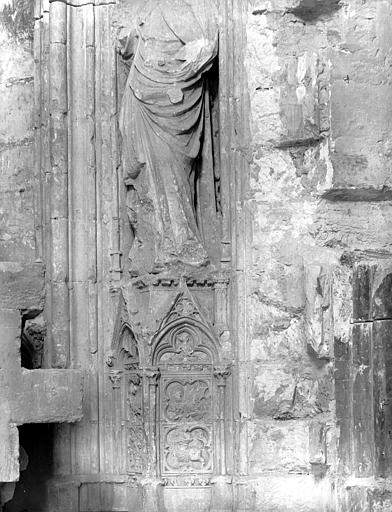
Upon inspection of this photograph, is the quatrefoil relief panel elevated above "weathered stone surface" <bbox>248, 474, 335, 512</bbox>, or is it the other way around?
the quatrefoil relief panel

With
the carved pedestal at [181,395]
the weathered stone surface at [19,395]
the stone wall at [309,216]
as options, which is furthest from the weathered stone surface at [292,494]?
the weathered stone surface at [19,395]

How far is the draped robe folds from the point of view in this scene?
883 cm

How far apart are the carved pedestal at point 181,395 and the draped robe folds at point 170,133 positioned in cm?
26

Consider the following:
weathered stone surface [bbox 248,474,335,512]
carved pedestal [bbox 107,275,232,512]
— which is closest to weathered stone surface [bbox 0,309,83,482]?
carved pedestal [bbox 107,275,232,512]

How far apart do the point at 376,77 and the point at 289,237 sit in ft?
3.57

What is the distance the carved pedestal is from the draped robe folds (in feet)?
0.84

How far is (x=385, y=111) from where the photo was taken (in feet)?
28.5

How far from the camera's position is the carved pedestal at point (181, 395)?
8.70m

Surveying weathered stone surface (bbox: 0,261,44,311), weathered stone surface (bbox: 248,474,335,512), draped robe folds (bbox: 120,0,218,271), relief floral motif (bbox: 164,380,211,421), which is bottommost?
weathered stone surface (bbox: 248,474,335,512)

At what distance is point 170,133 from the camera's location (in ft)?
29.1

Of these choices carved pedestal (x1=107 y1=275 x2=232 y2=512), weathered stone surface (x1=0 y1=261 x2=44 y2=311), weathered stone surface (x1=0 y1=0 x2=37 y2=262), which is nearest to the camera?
weathered stone surface (x1=0 y1=261 x2=44 y2=311)

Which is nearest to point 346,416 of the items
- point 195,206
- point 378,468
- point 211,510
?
point 378,468

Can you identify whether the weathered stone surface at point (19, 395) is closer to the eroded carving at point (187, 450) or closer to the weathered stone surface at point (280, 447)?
the eroded carving at point (187, 450)

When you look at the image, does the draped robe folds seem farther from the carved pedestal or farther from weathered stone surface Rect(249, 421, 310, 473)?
weathered stone surface Rect(249, 421, 310, 473)
